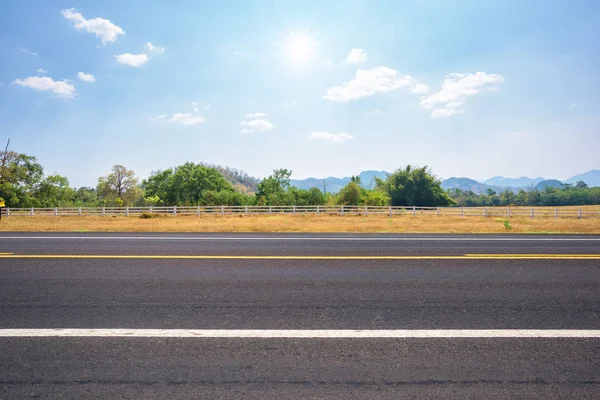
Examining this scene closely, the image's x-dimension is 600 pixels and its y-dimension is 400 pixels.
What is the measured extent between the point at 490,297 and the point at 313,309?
2.40m

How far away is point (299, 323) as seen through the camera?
11.8 ft

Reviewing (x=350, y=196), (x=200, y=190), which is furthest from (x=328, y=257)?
(x=200, y=190)

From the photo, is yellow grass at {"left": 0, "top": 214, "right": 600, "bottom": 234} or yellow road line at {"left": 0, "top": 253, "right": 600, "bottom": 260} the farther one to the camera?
yellow grass at {"left": 0, "top": 214, "right": 600, "bottom": 234}

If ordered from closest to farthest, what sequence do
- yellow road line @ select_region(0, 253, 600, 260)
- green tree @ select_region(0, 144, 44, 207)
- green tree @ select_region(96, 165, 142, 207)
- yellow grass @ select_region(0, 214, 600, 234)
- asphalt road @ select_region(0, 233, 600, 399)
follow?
asphalt road @ select_region(0, 233, 600, 399), yellow road line @ select_region(0, 253, 600, 260), yellow grass @ select_region(0, 214, 600, 234), green tree @ select_region(0, 144, 44, 207), green tree @ select_region(96, 165, 142, 207)

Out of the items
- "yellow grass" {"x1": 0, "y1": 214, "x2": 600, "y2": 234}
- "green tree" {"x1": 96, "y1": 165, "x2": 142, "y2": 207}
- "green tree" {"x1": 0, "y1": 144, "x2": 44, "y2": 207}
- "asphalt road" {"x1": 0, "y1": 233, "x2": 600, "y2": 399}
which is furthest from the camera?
"green tree" {"x1": 96, "y1": 165, "x2": 142, "y2": 207}

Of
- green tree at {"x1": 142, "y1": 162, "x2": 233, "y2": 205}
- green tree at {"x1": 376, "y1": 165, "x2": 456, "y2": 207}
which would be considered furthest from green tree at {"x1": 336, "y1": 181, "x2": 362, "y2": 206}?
green tree at {"x1": 142, "y1": 162, "x2": 233, "y2": 205}

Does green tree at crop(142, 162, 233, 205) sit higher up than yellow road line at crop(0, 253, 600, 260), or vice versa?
green tree at crop(142, 162, 233, 205)

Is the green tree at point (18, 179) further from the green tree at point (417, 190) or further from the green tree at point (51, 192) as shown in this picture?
the green tree at point (417, 190)

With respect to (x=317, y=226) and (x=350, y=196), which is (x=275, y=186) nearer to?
(x=350, y=196)

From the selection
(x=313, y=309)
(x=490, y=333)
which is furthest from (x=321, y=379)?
(x=490, y=333)

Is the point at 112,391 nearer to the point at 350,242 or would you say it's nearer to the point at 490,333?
the point at 490,333

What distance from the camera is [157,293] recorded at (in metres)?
4.60

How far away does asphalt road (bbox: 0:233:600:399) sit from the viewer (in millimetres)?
2533

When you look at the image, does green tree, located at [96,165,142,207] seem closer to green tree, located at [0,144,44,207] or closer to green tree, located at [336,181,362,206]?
green tree, located at [0,144,44,207]
